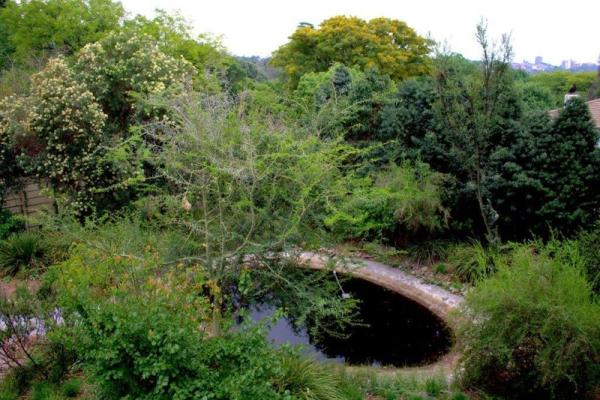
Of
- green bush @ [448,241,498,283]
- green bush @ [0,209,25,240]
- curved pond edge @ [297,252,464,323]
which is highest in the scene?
green bush @ [0,209,25,240]

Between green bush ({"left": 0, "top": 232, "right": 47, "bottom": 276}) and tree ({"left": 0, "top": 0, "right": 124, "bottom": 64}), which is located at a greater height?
tree ({"left": 0, "top": 0, "right": 124, "bottom": 64})

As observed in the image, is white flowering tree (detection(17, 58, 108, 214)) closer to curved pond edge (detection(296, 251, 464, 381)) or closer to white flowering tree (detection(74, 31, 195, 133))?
white flowering tree (detection(74, 31, 195, 133))

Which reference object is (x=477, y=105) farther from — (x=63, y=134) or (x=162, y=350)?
(x=63, y=134)

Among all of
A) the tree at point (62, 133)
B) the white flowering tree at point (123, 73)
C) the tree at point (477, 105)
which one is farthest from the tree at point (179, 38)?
the tree at point (477, 105)

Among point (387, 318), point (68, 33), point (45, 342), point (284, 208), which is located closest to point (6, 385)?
point (45, 342)

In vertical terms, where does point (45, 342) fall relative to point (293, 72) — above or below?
below

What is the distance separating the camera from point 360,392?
5.68 meters

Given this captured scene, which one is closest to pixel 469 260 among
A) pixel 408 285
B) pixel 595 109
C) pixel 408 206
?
pixel 408 285

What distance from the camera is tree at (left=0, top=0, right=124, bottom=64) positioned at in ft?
52.6

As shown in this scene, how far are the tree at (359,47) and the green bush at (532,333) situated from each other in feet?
46.0

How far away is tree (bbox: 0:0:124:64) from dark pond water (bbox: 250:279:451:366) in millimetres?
12417

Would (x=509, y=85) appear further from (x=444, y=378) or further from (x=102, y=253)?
(x=102, y=253)

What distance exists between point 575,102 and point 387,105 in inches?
188

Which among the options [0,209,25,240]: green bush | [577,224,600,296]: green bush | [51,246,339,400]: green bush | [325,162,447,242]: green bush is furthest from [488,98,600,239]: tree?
[0,209,25,240]: green bush
